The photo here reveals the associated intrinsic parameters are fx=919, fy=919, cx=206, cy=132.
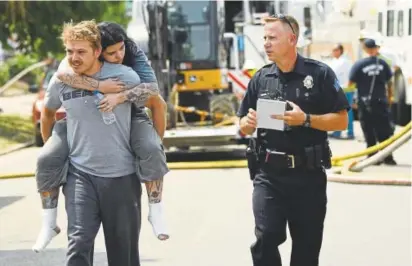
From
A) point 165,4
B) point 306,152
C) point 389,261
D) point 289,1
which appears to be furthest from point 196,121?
point 306,152

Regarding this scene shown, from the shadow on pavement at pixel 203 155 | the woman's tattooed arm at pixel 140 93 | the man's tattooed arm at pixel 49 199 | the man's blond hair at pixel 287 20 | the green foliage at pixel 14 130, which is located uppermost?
the man's blond hair at pixel 287 20

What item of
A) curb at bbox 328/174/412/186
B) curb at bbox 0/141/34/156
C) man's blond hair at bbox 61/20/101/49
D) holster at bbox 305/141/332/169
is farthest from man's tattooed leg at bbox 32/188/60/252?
curb at bbox 0/141/34/156

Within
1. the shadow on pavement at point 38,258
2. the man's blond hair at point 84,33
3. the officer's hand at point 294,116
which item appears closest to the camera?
the man's blond hair at point 84,33

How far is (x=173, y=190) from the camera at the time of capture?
11.3m

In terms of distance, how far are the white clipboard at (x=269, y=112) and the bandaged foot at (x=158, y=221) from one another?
747mm

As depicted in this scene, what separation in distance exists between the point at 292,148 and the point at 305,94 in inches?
12.4

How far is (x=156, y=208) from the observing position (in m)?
5.26

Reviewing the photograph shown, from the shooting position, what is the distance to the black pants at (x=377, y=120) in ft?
43.0

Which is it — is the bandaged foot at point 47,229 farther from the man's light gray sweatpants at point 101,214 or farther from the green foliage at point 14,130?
the green foliage at point 14,130

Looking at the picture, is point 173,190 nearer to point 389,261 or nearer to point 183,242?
point 183,242

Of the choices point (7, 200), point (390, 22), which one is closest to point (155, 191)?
point (7, 200)

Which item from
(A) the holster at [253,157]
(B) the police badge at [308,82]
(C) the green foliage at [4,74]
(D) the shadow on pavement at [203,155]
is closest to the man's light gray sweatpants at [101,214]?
(A) the holster at [253,157]

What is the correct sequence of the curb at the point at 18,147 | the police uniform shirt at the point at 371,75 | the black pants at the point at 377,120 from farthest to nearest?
the curb at the point at 18,147 → the police uniform shirt at the point at 371,75 → the black pants at the point at 377,120

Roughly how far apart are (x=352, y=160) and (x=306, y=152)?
810cm
